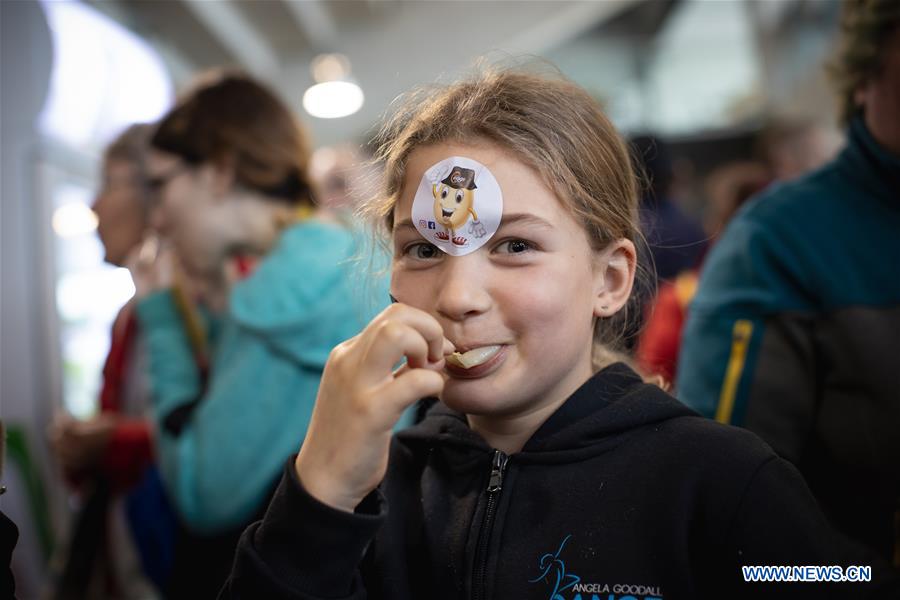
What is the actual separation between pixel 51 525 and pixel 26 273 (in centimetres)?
95

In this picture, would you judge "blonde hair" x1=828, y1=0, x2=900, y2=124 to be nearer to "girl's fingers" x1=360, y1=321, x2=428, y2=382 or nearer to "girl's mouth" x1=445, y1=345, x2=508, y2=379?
"girl's mouth" x1=445, y1=345, x2=508, y2=379

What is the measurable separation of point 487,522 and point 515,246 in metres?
0.31

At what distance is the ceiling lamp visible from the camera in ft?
16.3

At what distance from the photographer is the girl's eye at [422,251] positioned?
0.87 meters

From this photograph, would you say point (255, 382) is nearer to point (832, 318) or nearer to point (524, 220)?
point (524, 220)

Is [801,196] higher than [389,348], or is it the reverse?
[801,196]

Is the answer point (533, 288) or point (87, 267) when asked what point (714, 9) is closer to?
point (87, 267)

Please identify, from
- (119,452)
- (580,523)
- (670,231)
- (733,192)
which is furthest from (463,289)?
(733,192)

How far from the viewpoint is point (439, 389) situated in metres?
0.71

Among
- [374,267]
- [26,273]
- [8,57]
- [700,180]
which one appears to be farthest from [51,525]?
[700,180]

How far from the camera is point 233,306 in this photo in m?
1.52

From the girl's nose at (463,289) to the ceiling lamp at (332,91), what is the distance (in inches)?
175

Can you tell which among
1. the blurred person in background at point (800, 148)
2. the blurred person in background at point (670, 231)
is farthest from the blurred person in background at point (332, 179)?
the blurred person in background at point (800, 148)

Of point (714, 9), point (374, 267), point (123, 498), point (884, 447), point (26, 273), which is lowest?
point (123, 498)
